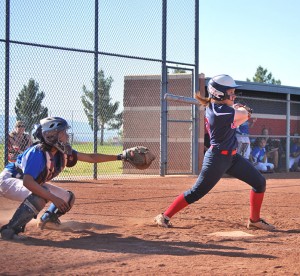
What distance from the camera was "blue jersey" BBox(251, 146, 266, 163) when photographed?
18.4 m

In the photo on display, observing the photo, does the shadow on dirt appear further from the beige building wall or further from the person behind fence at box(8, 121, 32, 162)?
the beige building wall

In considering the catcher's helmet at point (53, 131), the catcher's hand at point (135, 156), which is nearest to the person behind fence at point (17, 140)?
the catcher's hand at point (135, 156)

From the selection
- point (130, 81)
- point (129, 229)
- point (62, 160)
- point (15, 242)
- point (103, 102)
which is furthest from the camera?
point (130, 81)

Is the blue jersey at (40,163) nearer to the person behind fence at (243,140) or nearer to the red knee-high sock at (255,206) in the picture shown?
the red knee-high sock at (255,206)

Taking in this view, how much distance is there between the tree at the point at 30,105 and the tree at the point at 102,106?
126cm

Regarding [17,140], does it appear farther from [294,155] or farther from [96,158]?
[294,155]

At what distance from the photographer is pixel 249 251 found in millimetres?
5105

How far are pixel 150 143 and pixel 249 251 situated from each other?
12442 millimetres

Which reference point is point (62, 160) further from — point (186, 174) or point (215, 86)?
point (186, 174)

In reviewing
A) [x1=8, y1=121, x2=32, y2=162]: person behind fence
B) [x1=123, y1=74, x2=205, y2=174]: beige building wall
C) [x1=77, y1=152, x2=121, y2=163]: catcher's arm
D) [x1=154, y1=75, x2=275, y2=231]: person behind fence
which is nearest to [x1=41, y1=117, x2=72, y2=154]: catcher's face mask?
[x1=77, y1=152, x2=121, y2=163]: catcher's arm

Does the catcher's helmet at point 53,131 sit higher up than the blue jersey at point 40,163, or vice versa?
the catcher's helmet at point 53,131

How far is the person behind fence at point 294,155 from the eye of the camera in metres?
20.3

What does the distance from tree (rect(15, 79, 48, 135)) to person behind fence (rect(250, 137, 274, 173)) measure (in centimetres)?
809

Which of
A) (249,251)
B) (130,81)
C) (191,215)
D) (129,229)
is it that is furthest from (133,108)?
(249,251)
